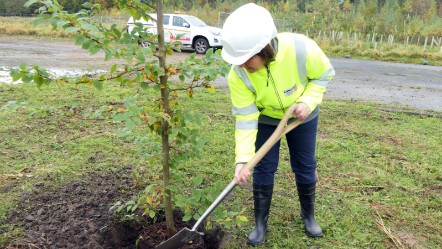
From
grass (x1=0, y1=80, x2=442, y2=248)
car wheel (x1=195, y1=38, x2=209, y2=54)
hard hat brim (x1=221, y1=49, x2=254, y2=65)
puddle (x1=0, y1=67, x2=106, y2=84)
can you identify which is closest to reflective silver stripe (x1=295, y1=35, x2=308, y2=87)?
hard hat brim (x1=221, y1=49, x2=254, y2=65)

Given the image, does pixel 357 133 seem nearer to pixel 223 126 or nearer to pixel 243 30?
pixel 223 126

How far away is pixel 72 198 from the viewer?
10.00ft

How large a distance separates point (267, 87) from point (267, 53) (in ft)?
0.80

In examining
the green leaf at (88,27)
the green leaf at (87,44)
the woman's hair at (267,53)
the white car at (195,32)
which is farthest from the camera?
the white car at (195,32)

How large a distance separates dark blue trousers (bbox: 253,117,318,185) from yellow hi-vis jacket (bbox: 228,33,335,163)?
0.23m

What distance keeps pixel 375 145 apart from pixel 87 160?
300 centimetres

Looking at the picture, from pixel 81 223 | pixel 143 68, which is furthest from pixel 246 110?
pixel 81 223

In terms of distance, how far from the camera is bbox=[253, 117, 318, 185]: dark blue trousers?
2484 millimetres

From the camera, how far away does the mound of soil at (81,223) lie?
254 cm

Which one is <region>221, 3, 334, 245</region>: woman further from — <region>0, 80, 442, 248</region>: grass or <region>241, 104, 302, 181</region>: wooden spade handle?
<region>0, 80, 442, 248</region>: grass

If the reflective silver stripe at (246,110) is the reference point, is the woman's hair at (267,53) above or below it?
above

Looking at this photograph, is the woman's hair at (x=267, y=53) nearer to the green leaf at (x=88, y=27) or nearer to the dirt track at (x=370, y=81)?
the green leaf at (x=88, y=27)

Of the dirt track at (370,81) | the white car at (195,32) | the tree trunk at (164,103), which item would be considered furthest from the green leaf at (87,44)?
the white car at (195,32)

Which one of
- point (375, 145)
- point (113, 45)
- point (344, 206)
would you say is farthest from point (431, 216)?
point (113, 45)
